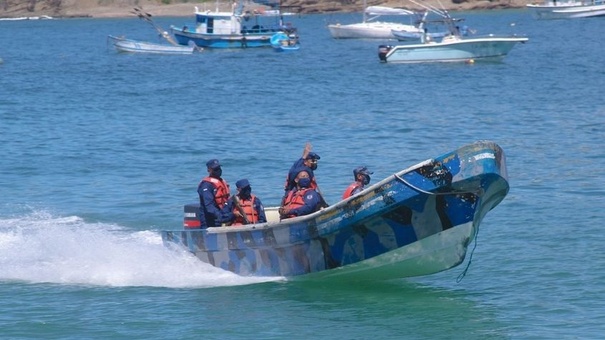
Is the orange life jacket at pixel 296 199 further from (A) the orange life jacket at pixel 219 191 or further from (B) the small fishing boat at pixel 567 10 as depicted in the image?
(B) the small fishing boat at pixel 567 10

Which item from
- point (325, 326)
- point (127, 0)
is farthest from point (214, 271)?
point (127, 0)

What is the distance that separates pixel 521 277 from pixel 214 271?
14.7ft

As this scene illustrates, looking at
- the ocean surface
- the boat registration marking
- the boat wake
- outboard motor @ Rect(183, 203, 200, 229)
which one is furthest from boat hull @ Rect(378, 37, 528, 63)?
the boat registration marking

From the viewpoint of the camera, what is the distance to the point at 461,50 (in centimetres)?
5666

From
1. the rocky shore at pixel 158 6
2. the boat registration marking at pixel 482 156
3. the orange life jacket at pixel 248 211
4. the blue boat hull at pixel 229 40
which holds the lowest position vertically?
the rocky shore at pixel 158 6

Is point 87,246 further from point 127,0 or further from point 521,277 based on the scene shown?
point 127,0

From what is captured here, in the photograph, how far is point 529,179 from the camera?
25.7 meters

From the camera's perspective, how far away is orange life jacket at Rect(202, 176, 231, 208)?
17.2 meters

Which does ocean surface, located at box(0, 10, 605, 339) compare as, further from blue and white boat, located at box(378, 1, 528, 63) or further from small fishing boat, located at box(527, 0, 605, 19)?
small fishing boat, located at box(527, 0, 605, 19)

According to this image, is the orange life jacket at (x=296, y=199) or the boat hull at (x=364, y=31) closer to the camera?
the orange life jacket at (x=296, y=199)

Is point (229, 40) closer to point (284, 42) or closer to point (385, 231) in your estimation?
point (284, 42)

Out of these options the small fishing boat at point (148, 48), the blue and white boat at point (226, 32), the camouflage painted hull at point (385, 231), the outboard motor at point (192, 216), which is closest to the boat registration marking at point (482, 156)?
the camouflage painted hull at point (385, 231)

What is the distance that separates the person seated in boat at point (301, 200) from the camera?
16.7m

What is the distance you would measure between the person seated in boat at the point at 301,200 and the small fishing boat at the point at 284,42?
178 feet
